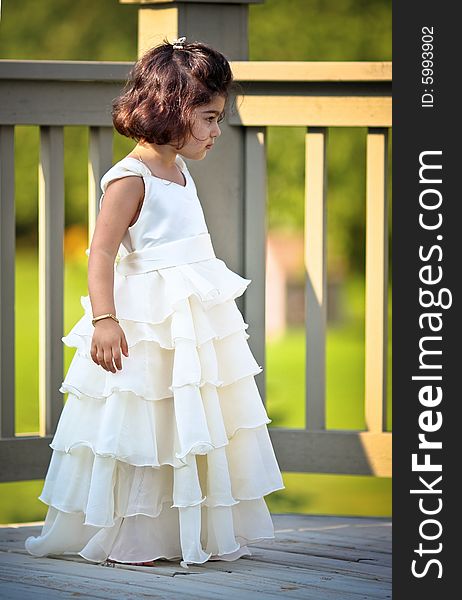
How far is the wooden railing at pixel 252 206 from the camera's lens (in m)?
2.30

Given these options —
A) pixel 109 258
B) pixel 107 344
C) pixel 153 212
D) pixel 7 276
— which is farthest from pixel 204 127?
pixel 7 276


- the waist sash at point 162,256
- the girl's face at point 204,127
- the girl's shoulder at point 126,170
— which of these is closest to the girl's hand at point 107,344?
the waist sash at point 162,256

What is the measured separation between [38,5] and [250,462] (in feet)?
18.5

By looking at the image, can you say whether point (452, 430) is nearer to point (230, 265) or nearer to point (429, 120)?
point (429, 120)

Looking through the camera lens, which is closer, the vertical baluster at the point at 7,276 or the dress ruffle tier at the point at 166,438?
the dress ruffle tier at the point at 166,438

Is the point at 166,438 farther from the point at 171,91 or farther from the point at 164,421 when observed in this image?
the point at 171,91

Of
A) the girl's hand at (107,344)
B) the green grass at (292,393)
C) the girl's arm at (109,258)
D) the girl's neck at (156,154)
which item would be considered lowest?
the green grass at (292,393)

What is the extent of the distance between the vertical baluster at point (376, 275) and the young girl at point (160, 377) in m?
0.52

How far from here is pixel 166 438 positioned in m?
1.86

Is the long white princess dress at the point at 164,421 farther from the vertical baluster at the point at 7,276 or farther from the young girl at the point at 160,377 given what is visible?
the vertical baluster at the point at 7,276

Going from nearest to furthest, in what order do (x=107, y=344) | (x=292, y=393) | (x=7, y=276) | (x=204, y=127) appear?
1. (x=107, y=344)
2. (x=204, y=127)
3. (x=7, y=276)
4. (x=292, y=393)

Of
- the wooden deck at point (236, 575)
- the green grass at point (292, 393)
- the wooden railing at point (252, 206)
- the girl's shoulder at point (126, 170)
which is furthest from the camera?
the green grass at point (292, 393)

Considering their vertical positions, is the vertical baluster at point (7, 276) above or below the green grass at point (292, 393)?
above

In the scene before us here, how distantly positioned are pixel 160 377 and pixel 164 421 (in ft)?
0.29
